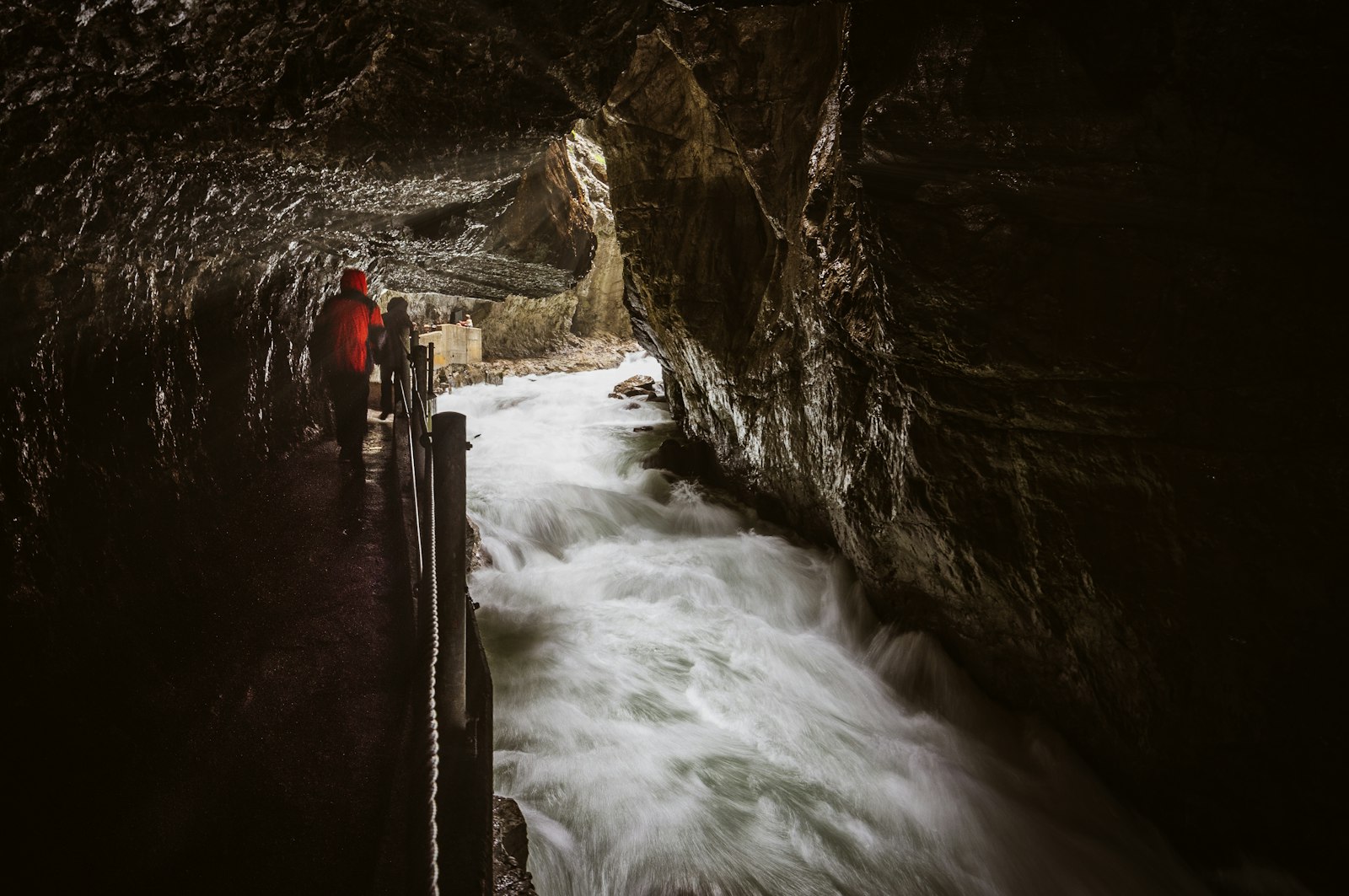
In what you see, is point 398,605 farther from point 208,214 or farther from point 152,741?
point 208,214

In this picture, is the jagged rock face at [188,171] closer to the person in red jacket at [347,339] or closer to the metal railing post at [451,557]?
the person in red jacket at [347,339]

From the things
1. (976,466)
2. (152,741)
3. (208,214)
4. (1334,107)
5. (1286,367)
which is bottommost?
(152,741)

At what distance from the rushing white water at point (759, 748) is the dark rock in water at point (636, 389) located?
932cm

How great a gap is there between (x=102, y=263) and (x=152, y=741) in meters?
2.37

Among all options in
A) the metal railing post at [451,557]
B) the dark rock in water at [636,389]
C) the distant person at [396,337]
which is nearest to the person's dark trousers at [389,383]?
the distant person at [396,337]

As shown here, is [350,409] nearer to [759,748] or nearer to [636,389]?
[759,748]

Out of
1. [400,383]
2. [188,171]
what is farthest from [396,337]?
[188,171]

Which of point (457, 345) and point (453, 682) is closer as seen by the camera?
point (453, 682)

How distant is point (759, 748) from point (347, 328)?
4691 mm

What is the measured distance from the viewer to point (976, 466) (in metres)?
4.38

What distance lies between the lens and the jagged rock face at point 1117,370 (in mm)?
3260

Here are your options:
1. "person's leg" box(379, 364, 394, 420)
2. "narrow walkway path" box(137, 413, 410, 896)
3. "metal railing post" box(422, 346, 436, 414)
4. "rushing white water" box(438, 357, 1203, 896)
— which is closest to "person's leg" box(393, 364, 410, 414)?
"person's leg" box(379, 364, 394, 420)

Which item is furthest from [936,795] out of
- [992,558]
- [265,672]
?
[265,672]

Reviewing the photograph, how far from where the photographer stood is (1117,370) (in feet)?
11.8
